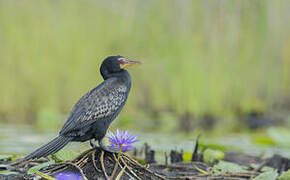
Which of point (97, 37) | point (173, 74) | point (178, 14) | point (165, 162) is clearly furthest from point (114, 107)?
point (97, 37)

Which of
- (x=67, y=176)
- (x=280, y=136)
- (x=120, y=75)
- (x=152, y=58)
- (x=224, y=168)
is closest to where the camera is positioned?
(x=67, y=176)

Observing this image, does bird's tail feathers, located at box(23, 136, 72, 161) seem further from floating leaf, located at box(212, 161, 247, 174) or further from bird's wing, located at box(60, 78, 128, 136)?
floating leaf, located at box(212, 161, 247, 174)

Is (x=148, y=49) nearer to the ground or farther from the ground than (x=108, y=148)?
farther from the ground

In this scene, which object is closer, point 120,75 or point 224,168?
point 120,75

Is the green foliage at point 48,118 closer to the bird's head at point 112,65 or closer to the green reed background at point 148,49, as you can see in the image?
the green reed background at point 148,49

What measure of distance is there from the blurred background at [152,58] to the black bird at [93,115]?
11.6ft

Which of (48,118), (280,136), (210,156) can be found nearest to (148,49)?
(48,118)

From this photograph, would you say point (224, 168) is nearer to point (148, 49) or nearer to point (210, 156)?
point (210, 156)

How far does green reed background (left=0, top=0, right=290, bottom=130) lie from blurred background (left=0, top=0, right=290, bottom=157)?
0.02 m

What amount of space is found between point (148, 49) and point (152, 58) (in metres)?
0.70

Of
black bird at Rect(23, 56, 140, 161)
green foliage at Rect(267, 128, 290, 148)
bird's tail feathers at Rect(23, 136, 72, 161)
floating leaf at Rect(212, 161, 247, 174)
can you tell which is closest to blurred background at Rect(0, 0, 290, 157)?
green foliage at Rect(267, 128, 290, 148)

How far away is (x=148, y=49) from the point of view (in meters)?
9.15

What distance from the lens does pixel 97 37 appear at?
9969 mm

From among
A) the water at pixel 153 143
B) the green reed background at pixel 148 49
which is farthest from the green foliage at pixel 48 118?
the water at pixel 153 143
